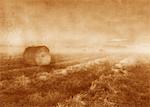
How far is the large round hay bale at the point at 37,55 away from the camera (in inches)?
83.5

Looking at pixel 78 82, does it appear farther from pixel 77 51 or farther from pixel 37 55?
pixel 37 55

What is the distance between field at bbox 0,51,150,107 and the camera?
2.10m

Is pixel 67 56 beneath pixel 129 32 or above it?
beneath

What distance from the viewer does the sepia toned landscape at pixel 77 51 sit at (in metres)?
2.13

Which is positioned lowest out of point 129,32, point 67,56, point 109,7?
point 67,56

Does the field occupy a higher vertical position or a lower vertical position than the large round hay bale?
lower

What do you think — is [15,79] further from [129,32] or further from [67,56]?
[129,32]

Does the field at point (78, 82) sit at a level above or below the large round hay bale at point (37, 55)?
below

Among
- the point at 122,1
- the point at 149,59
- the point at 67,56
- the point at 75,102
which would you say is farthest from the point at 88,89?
the point at 122,1

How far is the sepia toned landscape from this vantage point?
2127mm

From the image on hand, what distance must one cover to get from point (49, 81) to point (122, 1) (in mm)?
768

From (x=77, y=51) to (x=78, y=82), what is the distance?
22 cm

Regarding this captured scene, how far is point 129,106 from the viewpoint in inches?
83.2

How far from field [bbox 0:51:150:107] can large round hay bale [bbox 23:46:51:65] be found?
0.04 metres
